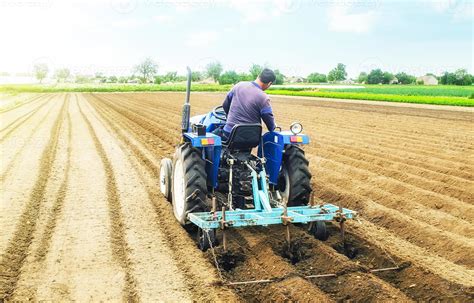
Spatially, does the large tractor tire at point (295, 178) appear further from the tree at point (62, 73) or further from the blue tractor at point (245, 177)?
the tree at point (62, 73)

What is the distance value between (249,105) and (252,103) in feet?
0.13

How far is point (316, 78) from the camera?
10694 cm

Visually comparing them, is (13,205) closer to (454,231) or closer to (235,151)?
(235,151)

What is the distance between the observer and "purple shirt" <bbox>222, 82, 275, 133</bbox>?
5.41 m

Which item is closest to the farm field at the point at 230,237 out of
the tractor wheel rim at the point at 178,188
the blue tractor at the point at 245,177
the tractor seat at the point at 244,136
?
the tractor wheel rim at the point at 178,188

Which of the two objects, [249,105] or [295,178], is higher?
[249,105]

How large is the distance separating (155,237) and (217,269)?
1198 mm

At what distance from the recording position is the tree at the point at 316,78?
10693 cm

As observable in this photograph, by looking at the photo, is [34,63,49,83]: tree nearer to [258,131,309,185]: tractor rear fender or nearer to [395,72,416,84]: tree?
[395,72,416,84]: tree

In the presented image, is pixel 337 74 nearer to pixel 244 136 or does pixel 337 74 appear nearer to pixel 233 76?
pixel 233 76

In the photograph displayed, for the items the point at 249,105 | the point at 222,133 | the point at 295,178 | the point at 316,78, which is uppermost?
the point at 249,105

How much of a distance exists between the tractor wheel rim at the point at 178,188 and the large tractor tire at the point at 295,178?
1138mm

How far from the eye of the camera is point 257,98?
5398 millimetres

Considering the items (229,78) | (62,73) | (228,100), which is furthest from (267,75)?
(62,73)
